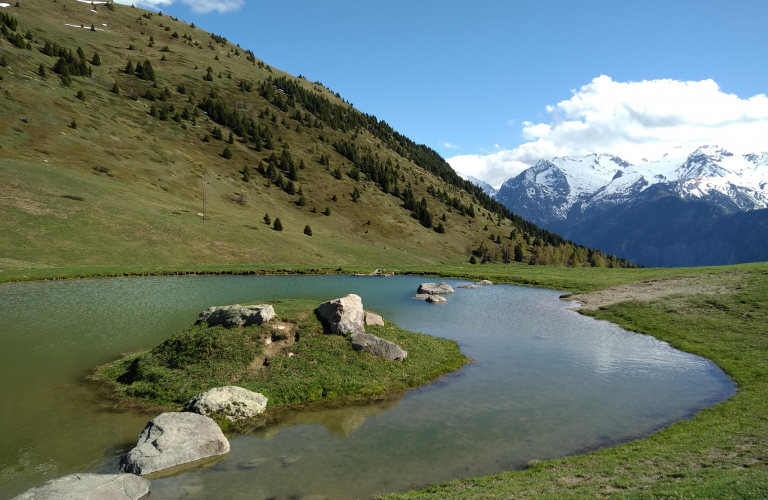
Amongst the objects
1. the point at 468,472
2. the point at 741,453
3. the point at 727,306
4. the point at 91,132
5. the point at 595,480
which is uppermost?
the point at 91,132

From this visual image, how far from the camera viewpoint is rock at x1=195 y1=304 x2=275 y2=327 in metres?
28.8

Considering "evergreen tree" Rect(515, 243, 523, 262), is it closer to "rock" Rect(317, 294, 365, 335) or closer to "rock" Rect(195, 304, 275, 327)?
"rock" Rect(317, 294, 365, 335)

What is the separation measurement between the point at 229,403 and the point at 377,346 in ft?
36.9

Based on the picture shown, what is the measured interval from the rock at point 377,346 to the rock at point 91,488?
15.7 m

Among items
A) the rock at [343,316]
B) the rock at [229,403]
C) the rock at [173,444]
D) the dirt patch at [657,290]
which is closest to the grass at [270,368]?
the rock at [343,316]

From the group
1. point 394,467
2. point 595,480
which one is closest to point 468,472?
point 394,467

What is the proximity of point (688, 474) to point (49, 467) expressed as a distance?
79.3 ft

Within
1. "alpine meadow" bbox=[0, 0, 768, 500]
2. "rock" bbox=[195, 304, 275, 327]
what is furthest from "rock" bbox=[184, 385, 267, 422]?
"rock" bbox=[195, 304, 275, 327]

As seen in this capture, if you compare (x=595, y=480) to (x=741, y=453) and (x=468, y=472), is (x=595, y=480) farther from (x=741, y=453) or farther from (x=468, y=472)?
(x=741, y=453)

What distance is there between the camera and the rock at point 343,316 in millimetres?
29500

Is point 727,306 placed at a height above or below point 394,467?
above

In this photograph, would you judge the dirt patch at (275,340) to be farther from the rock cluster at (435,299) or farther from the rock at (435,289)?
the rock at (435,289)

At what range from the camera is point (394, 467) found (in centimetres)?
1702

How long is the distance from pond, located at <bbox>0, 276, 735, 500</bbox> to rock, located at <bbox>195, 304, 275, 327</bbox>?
8.20m
